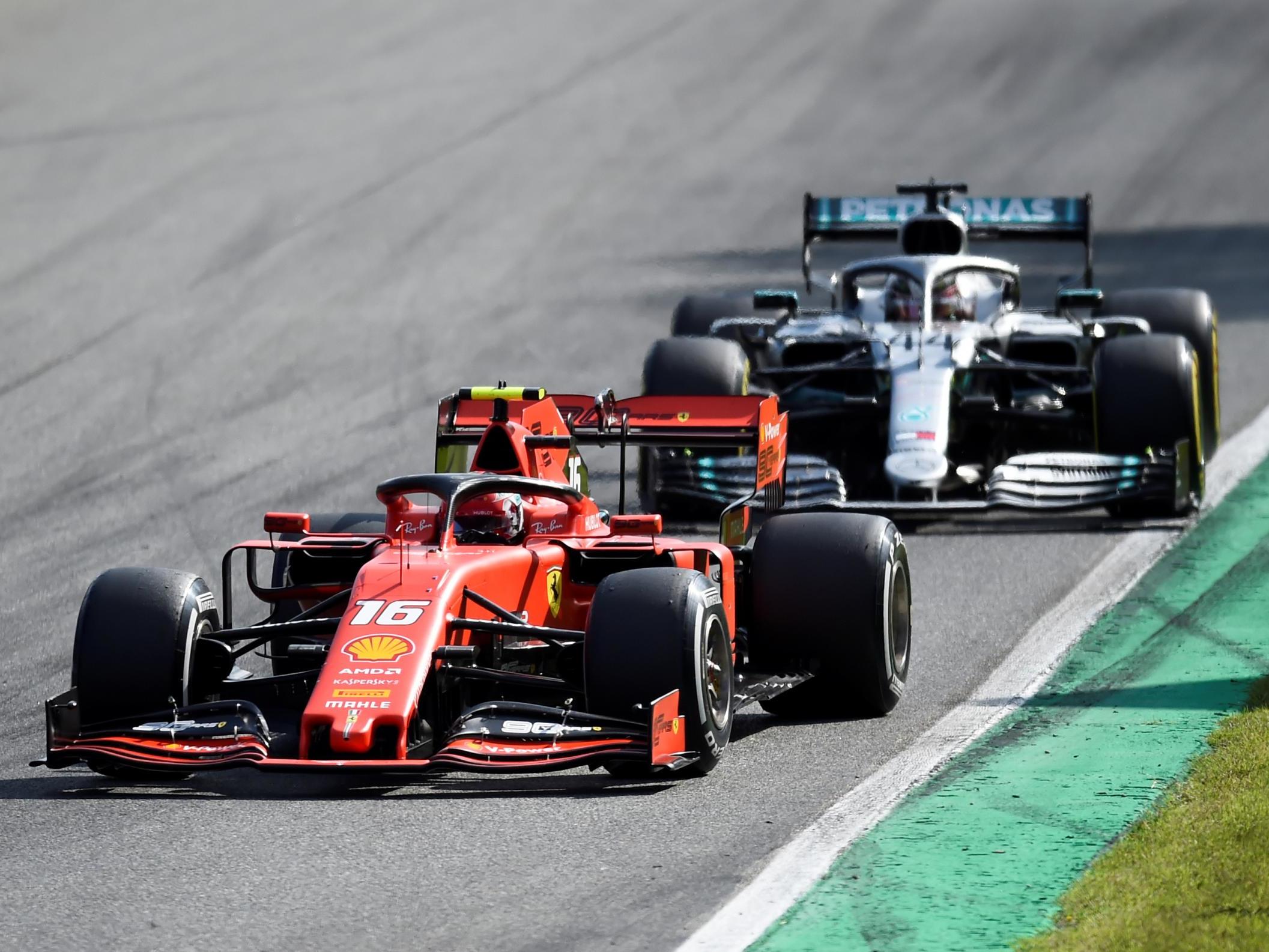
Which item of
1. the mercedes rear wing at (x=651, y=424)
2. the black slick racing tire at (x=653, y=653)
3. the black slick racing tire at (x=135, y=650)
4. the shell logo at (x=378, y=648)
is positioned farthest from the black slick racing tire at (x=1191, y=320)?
the black slick racing tire at (x=135, y=650)

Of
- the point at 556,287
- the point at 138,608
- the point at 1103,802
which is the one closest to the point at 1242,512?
the point at 1103,802

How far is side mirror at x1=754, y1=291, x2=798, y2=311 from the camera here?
17062 millimetres

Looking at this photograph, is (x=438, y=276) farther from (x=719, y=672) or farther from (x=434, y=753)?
(x=434, y=753)

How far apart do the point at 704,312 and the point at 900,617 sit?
29.7 ft

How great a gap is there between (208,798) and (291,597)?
149 cm

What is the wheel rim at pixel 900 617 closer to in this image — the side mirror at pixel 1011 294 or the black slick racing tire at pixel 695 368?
the black slick racing tire at pixel 695 368

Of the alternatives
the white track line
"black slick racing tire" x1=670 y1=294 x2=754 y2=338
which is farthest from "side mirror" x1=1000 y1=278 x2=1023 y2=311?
"black slick racing tire" x1=670 y1=294 x2=754 y2=338

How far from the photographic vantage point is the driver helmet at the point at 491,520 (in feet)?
31.4

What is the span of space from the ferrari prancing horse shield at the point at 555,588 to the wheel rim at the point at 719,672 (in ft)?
2.94

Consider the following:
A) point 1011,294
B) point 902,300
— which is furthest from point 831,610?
point 1011,294

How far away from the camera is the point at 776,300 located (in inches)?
672

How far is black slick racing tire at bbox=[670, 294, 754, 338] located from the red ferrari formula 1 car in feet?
26.5

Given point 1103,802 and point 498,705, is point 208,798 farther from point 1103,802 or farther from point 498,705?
point 1103,802

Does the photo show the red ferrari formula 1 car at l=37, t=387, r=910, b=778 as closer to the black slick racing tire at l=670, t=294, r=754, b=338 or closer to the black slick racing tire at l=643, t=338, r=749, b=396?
the black slick racing tire at l=643, t=338, r=749, b=396
